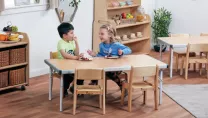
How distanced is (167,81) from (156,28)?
2287 millimetres

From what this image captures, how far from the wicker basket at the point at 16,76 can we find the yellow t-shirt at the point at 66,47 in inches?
24.3

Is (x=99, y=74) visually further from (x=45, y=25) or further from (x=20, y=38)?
(x=45, y=25)

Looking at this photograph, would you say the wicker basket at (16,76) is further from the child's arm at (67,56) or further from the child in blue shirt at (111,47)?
the child in blue shirt at (111,47)

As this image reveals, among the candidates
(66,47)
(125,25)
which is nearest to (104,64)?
(66,47)

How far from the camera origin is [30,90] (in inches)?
232

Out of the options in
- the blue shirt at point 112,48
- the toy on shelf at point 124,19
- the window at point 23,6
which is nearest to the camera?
the blue shirt at point 112,48

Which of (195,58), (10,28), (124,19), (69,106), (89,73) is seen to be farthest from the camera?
(124,19)

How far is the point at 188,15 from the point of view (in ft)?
28.5

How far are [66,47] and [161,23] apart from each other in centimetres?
346

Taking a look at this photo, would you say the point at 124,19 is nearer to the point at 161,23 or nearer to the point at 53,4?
the point at 161,23

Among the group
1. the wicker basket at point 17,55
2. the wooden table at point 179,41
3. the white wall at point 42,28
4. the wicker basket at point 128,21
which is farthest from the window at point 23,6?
the wooden table at point 179,41

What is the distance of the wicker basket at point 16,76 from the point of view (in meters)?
5.68

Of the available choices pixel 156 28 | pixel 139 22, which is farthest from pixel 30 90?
pixel 156 28

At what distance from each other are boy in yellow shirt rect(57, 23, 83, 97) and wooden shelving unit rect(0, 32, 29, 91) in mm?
542
